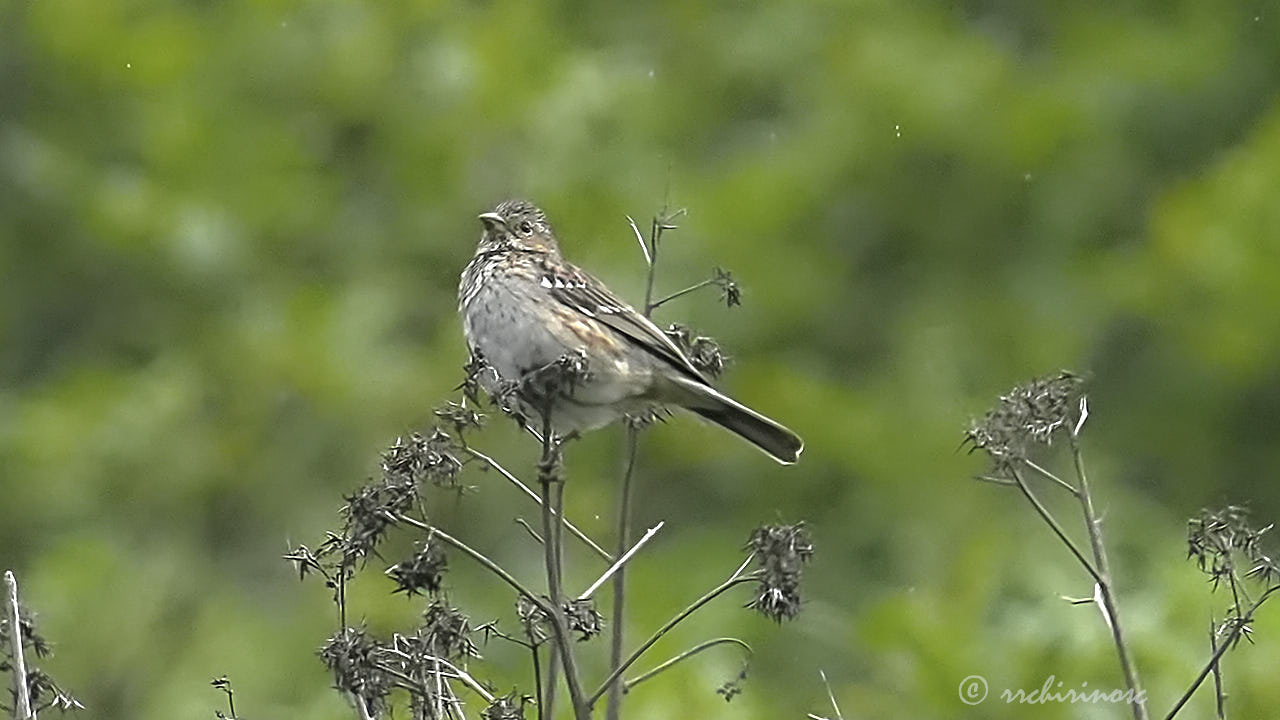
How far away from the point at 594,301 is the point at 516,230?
1.23ft

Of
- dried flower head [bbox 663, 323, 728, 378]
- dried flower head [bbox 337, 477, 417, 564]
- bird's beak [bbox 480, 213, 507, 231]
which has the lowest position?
dried flower head [bbox 337, 477, 417, 564]

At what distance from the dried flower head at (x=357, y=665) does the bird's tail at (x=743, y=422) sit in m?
2.01

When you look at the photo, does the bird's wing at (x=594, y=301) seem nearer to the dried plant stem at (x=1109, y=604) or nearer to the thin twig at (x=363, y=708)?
the dried plant stem at (x=1109, y=604)

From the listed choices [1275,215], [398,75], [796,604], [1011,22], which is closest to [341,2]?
[398,75]

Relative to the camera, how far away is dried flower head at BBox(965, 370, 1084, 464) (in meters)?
3.46

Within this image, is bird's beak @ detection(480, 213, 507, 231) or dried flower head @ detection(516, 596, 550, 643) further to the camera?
bird's beak @ detection(480, 213, 507, 231)

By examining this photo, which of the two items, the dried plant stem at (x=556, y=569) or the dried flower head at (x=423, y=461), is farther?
the dried flower head at (x=423, y=461)

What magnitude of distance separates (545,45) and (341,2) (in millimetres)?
1197

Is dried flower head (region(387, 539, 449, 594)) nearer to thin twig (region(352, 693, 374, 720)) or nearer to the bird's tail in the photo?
thin twig (region(352, 693, 374, 720))

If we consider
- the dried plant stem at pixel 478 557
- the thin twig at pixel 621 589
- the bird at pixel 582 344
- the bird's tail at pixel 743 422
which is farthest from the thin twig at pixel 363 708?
the bird's tail at pixel 743 422

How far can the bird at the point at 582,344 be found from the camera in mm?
4980

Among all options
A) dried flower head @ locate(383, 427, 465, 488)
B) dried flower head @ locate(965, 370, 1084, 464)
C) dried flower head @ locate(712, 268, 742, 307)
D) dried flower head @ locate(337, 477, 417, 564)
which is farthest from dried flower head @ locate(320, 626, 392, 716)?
dried flower head @ locate(712, 268, 742, 307)

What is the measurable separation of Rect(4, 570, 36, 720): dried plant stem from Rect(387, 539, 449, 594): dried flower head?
1.75ft

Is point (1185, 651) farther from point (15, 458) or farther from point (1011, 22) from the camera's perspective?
point (1011, 22)
